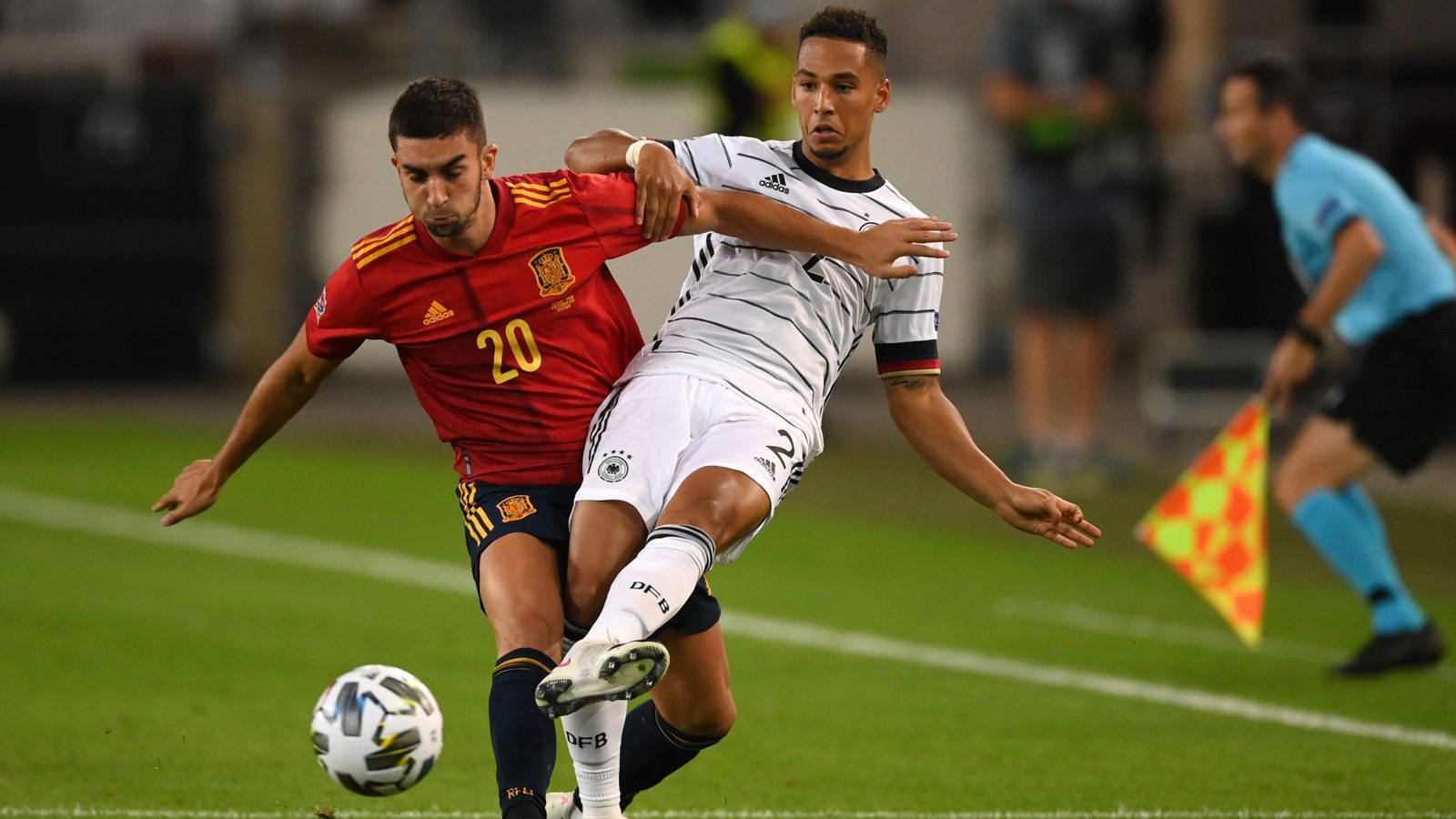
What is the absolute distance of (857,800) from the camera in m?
5.91

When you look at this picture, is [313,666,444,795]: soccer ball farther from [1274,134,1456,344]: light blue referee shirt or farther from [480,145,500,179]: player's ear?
[1274,134,1456,344]: light blue referee shirt

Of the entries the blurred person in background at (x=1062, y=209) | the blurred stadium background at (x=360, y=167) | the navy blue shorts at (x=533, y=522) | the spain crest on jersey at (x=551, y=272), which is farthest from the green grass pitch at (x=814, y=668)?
the blurred stadium background at (x=360, y=167)

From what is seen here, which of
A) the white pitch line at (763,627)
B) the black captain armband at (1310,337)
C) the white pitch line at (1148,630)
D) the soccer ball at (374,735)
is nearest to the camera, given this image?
the soccer ball at (374,735)

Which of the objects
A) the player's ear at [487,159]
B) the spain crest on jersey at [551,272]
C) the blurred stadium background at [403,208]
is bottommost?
the blurred stadium background at [403,208]

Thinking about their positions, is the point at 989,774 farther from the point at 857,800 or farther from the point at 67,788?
the point at 67,788

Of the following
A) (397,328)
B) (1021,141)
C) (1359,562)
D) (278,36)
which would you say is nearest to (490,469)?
(397,328)

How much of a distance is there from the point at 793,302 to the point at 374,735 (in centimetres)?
156

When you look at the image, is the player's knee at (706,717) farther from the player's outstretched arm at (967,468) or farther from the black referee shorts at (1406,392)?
the black referee shorts at (1406,392)

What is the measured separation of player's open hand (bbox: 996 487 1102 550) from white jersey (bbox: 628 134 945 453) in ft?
1.46

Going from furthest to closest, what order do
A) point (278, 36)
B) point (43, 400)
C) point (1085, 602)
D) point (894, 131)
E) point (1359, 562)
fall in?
point (278, 36)
point (894, 131)
point (43, 400)
point (1085, 602)
point (1359, 562)

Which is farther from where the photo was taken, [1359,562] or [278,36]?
[278,36]

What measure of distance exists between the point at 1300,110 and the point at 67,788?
528 cm

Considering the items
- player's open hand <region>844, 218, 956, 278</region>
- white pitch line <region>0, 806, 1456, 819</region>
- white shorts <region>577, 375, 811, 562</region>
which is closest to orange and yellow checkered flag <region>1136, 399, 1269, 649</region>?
white pitch line <region>0, 806, 1456, 819</region>

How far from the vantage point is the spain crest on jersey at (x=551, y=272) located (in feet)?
17.1
